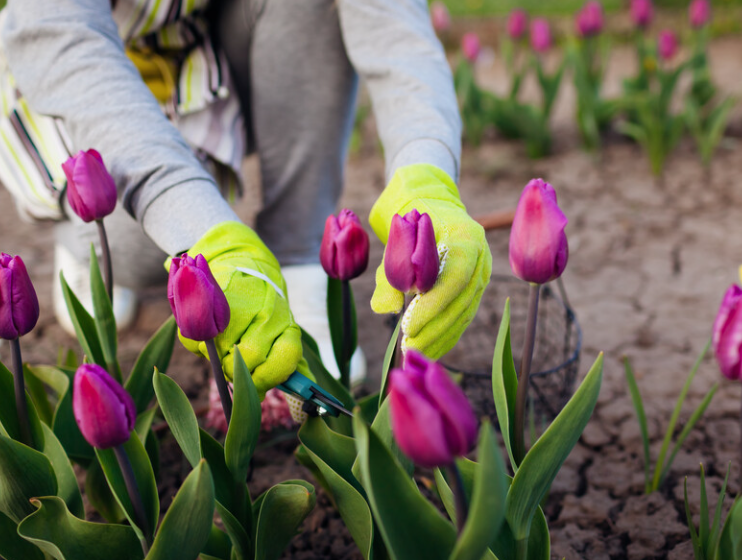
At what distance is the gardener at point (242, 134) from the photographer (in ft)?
3.01

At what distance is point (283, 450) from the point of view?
52.6 inches

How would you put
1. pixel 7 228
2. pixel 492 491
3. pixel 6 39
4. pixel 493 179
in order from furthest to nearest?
pixel 493 179 < pixel 7 228 < pixel 6 39 < pixel 492 491

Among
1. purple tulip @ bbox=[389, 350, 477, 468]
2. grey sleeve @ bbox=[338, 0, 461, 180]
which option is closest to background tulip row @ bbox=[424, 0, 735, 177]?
grey sleeve @ bbox=[338, 0, 461, 180]

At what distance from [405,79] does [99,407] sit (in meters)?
0.86

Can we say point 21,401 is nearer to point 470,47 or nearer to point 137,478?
point 137,478

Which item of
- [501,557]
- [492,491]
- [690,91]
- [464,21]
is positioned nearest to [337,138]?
[501,557]

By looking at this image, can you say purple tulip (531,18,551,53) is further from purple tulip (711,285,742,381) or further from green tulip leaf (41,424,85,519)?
green tulip leaf (41,424,85,519)

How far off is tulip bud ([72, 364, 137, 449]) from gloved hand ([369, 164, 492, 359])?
1.09 feet

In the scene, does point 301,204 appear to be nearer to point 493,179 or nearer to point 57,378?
point 57,378

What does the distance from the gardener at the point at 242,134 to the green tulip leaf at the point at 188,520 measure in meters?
0.17

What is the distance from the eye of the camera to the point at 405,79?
129cm

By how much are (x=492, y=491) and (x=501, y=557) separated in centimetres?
30

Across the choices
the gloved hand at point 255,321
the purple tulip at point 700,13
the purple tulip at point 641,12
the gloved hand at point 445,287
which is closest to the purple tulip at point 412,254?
the gloved hand at point 445,287

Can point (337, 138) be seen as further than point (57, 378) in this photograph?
Yes
